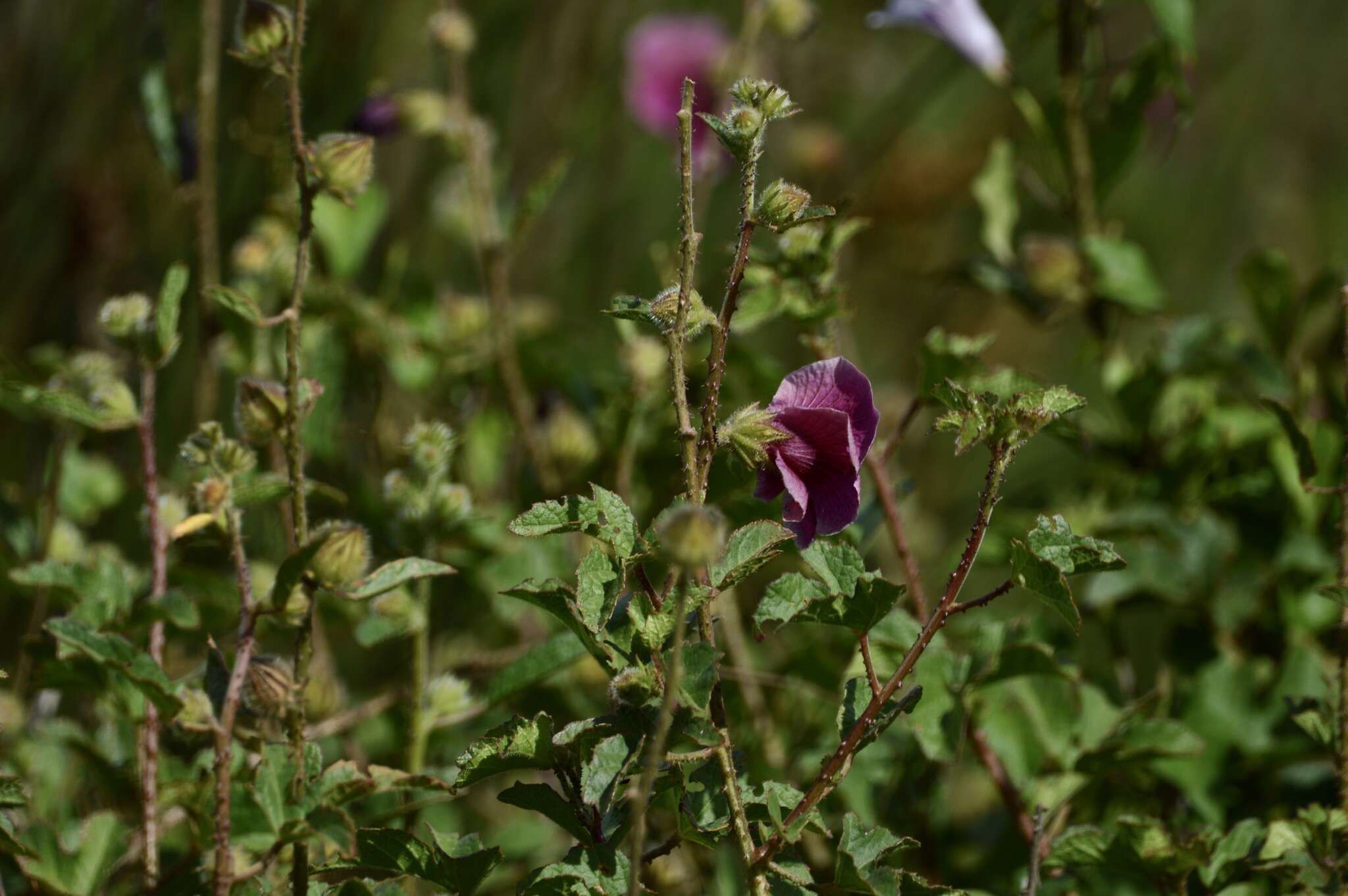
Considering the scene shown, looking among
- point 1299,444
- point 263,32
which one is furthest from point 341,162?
point 1299,444

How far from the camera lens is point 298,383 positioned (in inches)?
22.6

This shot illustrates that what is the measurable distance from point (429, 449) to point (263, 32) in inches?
9.4

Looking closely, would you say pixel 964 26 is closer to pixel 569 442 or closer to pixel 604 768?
pixel 569 442

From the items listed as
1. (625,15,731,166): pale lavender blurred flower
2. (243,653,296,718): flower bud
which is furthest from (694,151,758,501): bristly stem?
(625,15,731,166): pale lavender blurred flower

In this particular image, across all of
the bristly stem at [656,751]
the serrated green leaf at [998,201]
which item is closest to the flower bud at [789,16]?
the serrated green leaf at [998,201]

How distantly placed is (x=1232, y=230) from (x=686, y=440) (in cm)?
203

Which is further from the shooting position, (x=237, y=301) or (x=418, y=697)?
(x=418, y=697)

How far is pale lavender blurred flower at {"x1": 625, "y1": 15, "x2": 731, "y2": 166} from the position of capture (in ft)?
5.18

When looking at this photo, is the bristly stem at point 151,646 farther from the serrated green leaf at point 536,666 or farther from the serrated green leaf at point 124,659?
the serrated green leaf at point 536,666

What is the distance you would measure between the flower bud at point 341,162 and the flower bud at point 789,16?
633 millimetres

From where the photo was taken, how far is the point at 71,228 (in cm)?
138

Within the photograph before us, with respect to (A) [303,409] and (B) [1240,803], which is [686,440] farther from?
(B) [1240,803]

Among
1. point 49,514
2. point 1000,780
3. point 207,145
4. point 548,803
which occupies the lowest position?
point 1000,780

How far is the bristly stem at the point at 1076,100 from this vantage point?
3.31 ft
